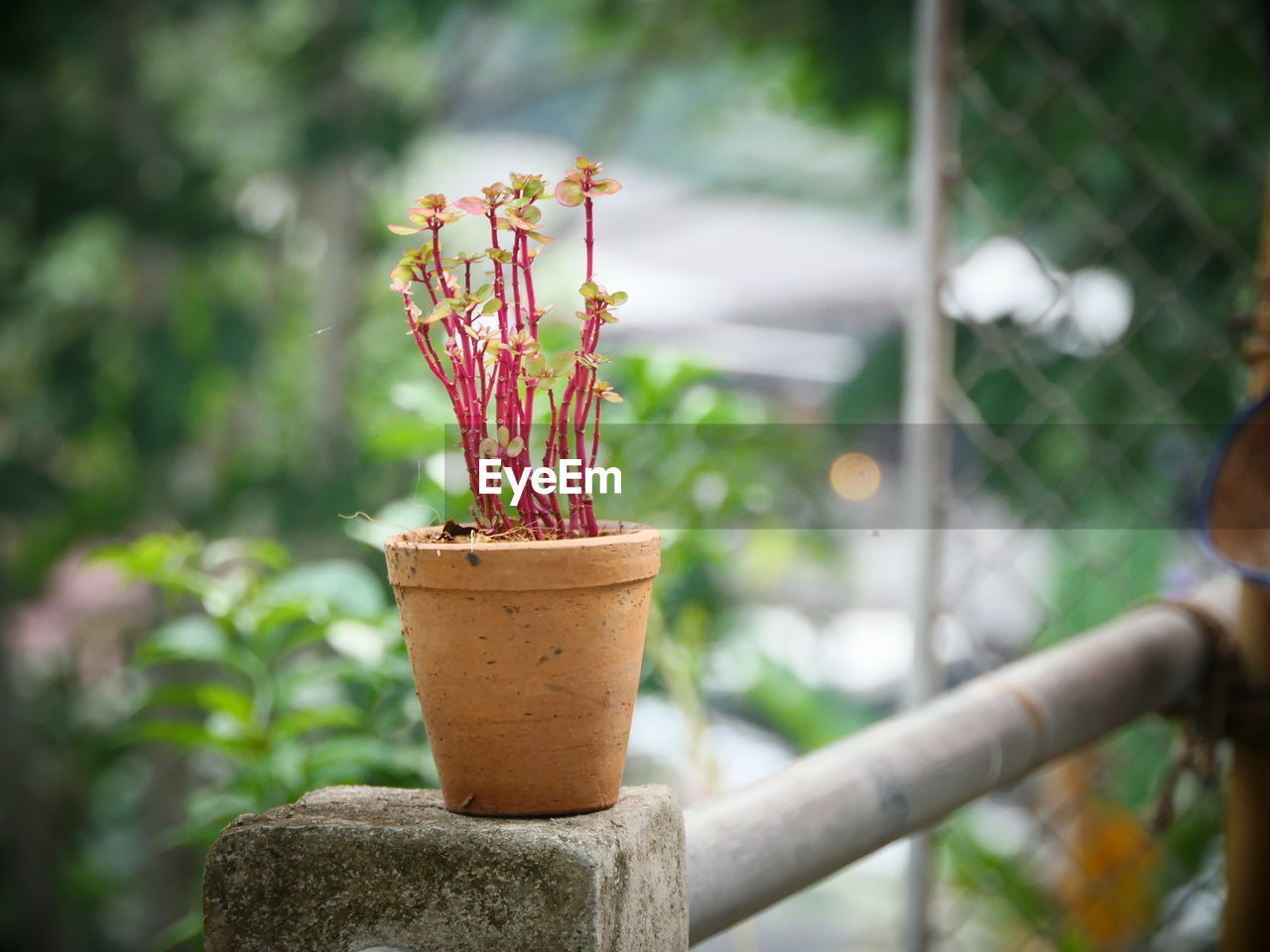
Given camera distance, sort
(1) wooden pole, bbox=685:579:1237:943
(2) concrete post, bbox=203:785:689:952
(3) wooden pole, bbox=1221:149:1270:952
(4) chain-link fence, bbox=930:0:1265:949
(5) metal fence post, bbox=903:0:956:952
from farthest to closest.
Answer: (4) chain-link fence, bbox=930:0:1265:949 → (5) metal fence post, bbox=903:0:956:952 → (3) wooden pole, bbox=1221:149:1270:952 → (1) wooden pole, bbox=685:579:1237:943 → (2) concrete post, bbox=203:785:689:952

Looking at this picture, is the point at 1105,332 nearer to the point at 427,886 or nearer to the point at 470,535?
the point at 470,535

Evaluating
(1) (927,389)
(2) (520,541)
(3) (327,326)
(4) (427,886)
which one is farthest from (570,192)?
(3) (327,326)

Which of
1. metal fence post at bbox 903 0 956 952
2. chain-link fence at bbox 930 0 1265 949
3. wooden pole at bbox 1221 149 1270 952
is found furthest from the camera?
chain-link fence at bbox 930 0 1265 949

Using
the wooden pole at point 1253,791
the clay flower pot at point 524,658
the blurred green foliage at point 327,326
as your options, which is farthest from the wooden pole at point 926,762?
the blurred green foliage at point 327,326

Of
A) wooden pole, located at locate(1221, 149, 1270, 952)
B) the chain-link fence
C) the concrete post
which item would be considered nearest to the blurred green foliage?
the chain-link fence

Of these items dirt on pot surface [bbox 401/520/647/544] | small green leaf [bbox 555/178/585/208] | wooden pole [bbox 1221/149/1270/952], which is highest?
small green leaf [bbox 555/178/585/208]

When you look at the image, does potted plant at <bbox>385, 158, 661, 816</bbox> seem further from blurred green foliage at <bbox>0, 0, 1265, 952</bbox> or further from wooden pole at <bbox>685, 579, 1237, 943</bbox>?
blurred green foliage at <bbox>0, 0, 1265, 952</bbox>

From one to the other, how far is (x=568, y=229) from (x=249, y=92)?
1.02m

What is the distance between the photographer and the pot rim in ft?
1.76

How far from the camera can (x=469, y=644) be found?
552mm

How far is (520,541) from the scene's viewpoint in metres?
0.56

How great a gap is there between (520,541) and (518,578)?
3 centimetres

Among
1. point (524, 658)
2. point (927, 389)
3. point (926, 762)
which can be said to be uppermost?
point (927, 389)

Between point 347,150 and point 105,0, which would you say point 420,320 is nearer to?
point 347,150
